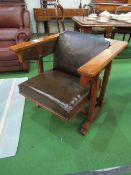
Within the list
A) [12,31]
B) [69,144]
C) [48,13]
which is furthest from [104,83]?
[48,13]

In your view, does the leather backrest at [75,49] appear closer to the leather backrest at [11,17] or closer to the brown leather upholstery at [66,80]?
the brown leather upholstery at [66,80]

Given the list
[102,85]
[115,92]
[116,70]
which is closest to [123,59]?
[116,70]

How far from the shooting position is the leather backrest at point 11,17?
2844mm

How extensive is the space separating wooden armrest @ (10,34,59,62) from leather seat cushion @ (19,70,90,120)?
22cm

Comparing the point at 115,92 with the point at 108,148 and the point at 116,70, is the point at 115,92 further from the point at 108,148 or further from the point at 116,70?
the point at 108,148

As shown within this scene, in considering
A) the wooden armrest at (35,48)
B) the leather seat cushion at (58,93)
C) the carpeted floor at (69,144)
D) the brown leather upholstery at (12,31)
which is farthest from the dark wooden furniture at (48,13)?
the leather seat cushion at (58,93)

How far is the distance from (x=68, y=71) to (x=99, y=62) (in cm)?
56

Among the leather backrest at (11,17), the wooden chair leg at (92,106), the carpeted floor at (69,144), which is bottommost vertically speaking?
the carpeted floor at (69,144)

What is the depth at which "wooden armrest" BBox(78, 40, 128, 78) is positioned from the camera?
0.98m

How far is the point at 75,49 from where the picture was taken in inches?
59.6

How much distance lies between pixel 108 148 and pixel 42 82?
2.66ft

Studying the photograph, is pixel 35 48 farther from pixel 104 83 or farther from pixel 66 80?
pixel 104 83

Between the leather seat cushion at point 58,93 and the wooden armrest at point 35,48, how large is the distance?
0.71 ft

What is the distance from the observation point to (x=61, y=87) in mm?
1367
